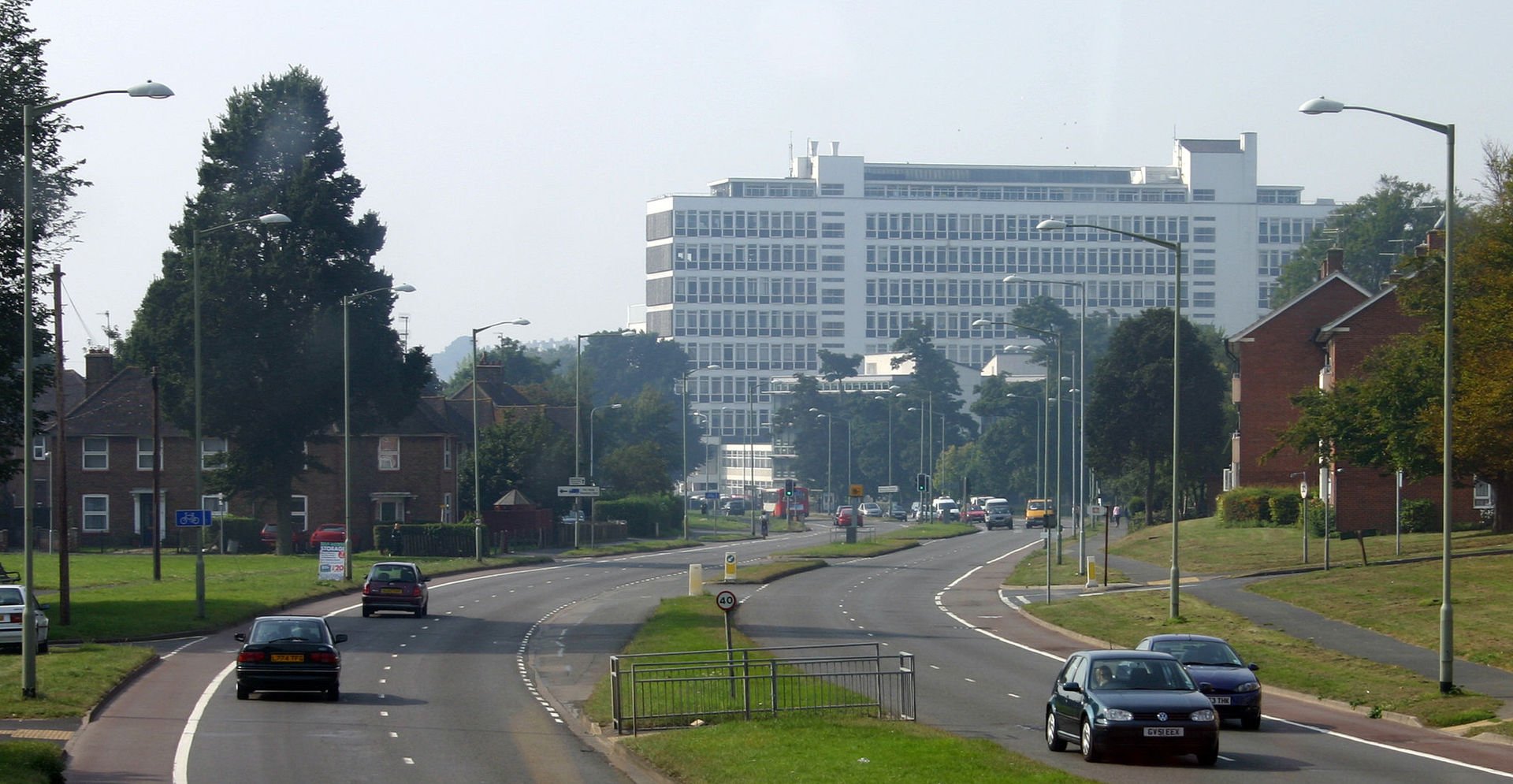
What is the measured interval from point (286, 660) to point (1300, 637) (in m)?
20.2

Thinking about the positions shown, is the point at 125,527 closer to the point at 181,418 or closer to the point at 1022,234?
the point at 181,418

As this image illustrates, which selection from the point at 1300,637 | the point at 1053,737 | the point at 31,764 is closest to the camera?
the point at 31,764

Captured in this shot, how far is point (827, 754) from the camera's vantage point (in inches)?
686

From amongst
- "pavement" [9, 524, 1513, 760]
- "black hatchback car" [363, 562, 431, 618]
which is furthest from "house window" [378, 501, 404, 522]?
"pavement" [9, 524, 1513, 760]

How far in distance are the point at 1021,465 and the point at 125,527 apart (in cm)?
8042

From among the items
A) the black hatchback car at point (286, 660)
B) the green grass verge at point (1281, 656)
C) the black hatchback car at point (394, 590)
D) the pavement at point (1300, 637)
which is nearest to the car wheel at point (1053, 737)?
the green grass verge at point (1281, 656)

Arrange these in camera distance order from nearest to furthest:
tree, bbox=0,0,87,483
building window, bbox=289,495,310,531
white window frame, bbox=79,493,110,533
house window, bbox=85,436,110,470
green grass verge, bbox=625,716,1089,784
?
green grass verge, bbox=625,716,1089,784 → tree, bbox=0,0,87,483 → white window frame, bbox=79,493,110,533 → house window, bbox=85,436,110,470 → building window, bbox=289,495,310,531

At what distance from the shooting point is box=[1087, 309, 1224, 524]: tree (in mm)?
84312

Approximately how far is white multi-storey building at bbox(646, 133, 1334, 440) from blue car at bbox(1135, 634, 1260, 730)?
15453 cm

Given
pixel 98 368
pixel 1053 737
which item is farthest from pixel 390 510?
pixel 1053 737

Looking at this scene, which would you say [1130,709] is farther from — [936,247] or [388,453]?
[936,247]

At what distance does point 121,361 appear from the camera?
256 ft

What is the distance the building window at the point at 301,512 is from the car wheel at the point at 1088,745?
223ft

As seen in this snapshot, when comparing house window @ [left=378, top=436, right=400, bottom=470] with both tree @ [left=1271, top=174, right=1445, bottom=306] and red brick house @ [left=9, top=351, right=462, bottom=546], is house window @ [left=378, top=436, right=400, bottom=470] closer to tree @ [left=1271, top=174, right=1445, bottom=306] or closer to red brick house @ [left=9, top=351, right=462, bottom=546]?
red brick house @ [left=9, top=351, right=462, bottom=546]
